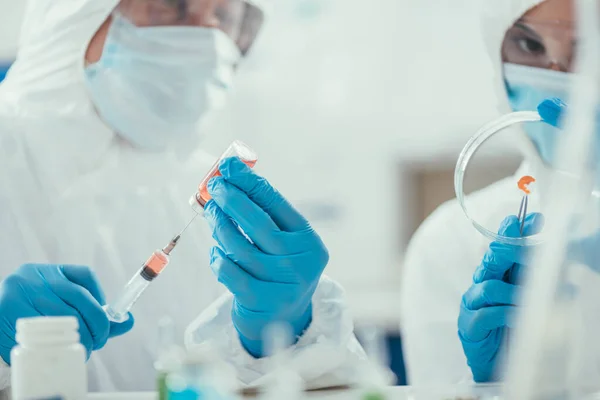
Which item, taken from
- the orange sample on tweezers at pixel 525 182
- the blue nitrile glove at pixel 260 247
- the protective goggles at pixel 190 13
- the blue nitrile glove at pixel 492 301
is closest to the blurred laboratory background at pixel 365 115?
the protective goggles at pixel 190 13

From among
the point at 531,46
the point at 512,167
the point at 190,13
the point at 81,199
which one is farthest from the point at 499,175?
the point at 81,199

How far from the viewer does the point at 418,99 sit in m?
3.98

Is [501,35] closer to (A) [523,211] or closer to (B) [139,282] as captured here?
(A) [523,211]

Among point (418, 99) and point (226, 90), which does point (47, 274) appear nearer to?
point (226, 90)

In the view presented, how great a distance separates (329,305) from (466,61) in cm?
282

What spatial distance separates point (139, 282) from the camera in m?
1.20

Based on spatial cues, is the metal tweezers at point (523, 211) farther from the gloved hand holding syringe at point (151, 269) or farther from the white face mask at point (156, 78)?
the white face mask at point (156, 78)

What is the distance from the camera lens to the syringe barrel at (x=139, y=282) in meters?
1.20

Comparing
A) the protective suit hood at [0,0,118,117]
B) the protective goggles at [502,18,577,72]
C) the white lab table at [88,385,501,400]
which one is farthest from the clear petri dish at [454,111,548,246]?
the protective suit hood at [0,0,118,117]

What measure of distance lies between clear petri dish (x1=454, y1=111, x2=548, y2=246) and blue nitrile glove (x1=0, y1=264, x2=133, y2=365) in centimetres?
67

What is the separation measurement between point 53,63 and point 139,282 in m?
0.73

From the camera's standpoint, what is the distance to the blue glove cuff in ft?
4.05

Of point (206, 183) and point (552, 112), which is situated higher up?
point (552, 112)

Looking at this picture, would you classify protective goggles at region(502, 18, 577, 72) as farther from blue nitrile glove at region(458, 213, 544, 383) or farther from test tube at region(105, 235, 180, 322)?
test tube at region(105, 235, 180, 322)
